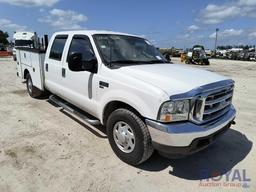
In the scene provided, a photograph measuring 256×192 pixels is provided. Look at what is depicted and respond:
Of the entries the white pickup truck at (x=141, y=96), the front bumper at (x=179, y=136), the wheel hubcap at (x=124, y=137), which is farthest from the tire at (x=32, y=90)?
the front bumper at (x=179, y=136)

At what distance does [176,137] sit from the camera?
2.90 m

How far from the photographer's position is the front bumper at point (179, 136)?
2908 mm

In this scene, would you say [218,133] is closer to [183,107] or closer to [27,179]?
[183,107]

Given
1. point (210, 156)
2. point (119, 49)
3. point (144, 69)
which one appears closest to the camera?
point (144, 69)

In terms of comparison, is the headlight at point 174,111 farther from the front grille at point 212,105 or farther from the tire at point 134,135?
the tire at point 134,135

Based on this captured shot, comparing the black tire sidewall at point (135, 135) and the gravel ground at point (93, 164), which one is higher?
the black tire sidewall at point (135, 135)

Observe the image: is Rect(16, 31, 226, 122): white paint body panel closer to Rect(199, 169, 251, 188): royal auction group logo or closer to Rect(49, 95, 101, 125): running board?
Rect(49, 95, 101, 125): running board

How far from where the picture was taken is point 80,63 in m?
3.92

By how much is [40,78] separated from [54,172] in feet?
11.3

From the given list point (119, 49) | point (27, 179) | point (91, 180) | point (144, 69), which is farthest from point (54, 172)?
point (119, 49)

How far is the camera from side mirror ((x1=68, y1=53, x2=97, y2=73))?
12.6 feet

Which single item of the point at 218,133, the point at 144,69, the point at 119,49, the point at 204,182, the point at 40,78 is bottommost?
the point at 204,182

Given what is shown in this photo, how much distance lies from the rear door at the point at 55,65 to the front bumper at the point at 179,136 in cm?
282

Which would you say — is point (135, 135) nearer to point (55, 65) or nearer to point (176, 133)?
point (176, 133)
